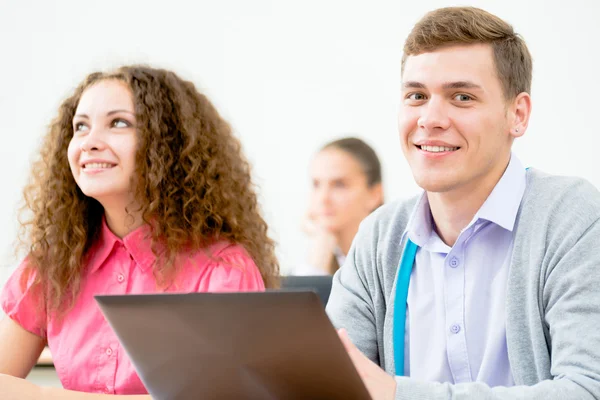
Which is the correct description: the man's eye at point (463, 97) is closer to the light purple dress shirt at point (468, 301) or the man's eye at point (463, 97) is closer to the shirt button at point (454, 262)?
the light purple dress shirt at point (468, 301)

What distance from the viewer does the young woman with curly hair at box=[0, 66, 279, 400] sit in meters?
1.76

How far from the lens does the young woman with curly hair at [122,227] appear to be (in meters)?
1.76

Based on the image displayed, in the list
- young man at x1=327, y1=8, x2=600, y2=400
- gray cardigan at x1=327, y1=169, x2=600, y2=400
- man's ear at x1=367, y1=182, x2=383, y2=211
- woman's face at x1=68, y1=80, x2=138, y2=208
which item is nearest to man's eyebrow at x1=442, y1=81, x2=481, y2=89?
young man at x1=327, y1=8, x2=600, y2=400

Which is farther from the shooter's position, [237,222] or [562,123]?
[562,123]

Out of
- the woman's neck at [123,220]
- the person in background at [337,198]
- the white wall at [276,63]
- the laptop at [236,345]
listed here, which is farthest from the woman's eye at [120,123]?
the person in background at [337,198]

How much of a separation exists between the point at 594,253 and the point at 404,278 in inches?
14.0

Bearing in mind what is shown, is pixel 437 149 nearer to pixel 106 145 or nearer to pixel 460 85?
pixel 460 85

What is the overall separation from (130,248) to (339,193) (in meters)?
1.77

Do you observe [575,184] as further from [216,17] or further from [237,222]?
[216,17]

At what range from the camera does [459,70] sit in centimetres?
139

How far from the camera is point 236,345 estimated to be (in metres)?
1.06

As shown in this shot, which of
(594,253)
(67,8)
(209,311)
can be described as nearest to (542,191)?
(594,253)

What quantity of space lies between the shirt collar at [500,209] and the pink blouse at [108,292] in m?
0.43

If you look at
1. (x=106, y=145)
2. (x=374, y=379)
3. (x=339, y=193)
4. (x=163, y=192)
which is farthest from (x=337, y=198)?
(x=374, y=379)
